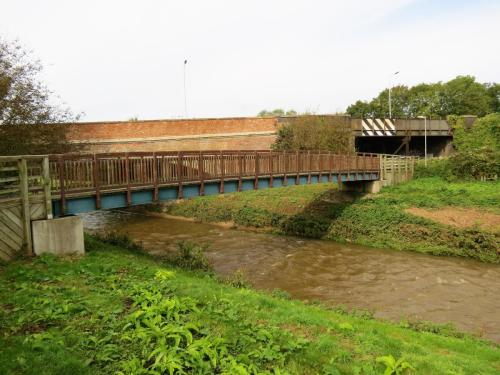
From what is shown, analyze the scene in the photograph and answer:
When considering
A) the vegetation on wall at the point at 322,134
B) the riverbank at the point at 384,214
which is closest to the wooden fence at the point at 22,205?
the riverbank at the point at 384,214

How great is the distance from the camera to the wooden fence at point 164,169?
1104 centimetres

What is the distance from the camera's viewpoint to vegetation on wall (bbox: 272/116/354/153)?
103ft

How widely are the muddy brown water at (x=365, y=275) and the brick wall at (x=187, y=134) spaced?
12053 millimetres

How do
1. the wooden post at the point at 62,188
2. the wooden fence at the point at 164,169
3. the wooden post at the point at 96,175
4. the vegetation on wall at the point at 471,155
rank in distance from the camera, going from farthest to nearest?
1. the vegetation on wall at the point at 471,155
2. the wooden post at the point at 96,175
3. the wooden fence at the point at 164,169
4. the wooden post at the point at 62,188

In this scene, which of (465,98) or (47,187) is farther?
(465,98)

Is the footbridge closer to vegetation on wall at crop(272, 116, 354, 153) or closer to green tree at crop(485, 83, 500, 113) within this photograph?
vegetation on wall at crop(272, 116, 354, 153)

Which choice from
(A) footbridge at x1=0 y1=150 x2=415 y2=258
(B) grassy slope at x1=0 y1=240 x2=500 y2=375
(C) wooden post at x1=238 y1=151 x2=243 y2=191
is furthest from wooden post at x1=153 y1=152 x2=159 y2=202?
(B) grassy slope at x1=0 y1=240 x2=500 y2=375

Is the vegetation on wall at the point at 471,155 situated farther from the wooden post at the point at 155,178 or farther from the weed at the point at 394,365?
the weed at the point at 394,365

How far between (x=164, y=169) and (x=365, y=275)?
27.5 ft

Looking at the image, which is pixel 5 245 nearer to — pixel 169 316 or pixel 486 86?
pixel 169 316

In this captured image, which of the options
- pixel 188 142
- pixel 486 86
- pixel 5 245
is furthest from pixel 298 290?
pixel 486 86

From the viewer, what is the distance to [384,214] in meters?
21.7

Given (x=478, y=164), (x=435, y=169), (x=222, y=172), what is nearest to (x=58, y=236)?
(x=222, y=172)

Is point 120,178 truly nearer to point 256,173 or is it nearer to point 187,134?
point 256,173
